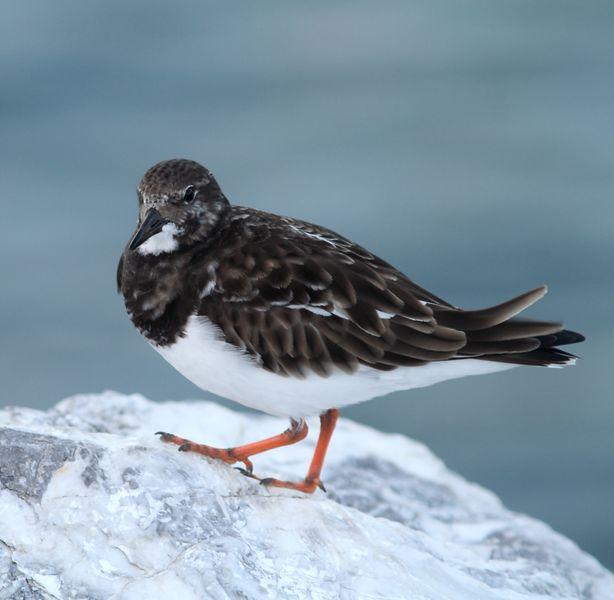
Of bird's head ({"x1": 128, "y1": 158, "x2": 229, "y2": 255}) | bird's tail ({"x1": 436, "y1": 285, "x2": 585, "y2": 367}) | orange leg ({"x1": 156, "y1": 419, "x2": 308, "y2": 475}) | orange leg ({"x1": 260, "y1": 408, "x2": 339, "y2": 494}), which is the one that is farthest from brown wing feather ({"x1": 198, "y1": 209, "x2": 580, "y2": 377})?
orange leg ({"x1": 260, "y1": 408, "x2": 339, "y2": 494})

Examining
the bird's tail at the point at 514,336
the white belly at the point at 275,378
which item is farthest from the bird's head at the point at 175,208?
the bird's tail at the point at 514,336

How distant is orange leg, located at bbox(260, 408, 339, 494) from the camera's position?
24.2ft

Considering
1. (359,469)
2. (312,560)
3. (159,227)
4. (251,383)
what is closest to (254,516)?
(312,560)

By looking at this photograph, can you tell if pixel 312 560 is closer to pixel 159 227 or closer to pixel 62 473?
pixel 62 473

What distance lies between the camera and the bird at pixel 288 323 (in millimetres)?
7312

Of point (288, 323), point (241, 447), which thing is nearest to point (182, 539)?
point (241, 447)

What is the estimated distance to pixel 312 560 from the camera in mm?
6492

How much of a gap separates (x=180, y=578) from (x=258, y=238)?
92.0 inches

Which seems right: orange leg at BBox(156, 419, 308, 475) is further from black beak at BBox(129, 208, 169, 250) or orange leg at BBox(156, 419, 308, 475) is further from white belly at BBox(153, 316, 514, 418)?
black beak at BBox(129, 208, 169, 250)

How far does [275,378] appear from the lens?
7332 mm

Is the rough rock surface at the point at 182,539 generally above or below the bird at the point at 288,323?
below

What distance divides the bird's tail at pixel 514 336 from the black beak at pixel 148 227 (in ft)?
5.81

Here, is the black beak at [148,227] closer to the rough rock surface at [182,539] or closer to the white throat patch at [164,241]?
the white throat patch at [164,241]

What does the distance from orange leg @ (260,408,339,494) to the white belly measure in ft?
1.28
